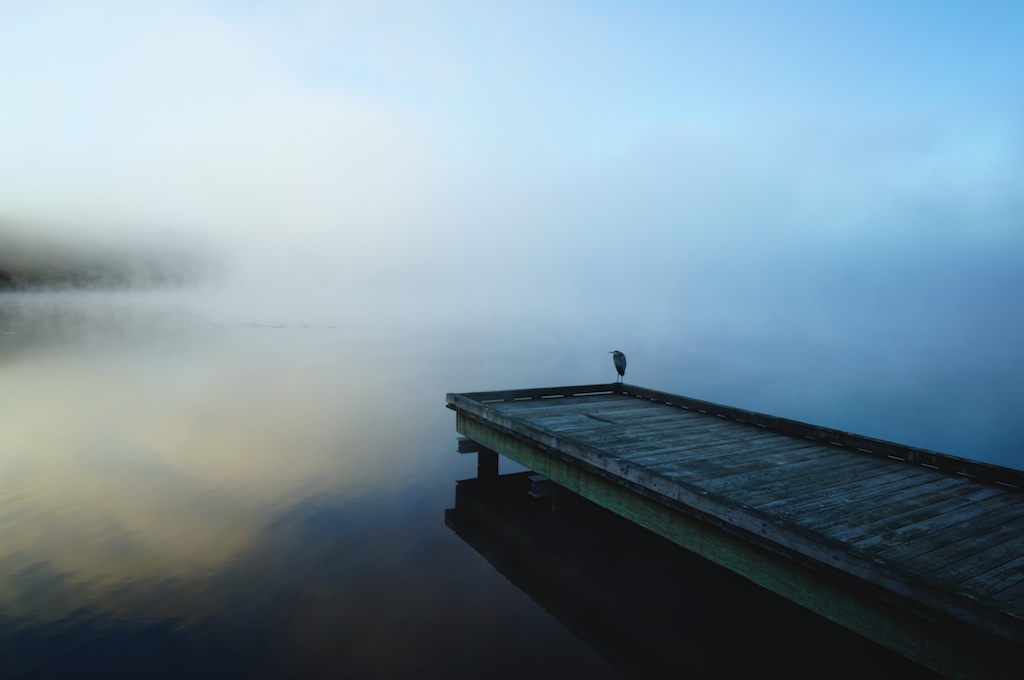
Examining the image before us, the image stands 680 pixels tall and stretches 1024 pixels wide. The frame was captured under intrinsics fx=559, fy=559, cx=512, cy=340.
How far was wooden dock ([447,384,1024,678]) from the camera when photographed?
4133 mm

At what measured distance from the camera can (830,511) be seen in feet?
19.7

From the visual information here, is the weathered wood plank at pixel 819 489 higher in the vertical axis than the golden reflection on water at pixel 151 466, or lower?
higher

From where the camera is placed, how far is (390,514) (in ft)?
36.2

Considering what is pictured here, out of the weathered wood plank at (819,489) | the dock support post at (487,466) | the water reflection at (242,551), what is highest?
the weathered wood plank at (819,489)

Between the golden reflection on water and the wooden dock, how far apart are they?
17.3 feet

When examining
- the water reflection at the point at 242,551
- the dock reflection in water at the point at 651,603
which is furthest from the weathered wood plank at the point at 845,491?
the water reflection at the point at 242,551

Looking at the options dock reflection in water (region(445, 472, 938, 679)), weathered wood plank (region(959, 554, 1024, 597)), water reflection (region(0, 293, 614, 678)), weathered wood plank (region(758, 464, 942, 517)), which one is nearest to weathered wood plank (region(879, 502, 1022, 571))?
weathered wood plank (region(959, 554, 1024, 597))

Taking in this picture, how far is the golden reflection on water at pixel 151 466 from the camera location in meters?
8.47

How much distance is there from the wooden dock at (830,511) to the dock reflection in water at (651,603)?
4.69 ft

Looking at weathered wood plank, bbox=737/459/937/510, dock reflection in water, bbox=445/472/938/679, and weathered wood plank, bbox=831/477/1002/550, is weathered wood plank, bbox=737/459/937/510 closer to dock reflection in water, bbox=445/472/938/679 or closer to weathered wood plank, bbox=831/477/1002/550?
weathered wood plank, bbox=831/477/1002/550

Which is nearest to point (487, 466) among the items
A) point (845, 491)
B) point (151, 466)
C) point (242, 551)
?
point (242, 551)

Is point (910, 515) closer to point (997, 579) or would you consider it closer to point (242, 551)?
point (997, 579)

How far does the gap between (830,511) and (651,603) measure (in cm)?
290

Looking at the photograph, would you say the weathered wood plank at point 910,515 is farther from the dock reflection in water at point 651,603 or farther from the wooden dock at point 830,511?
the dock reflection in water at point 651,603
